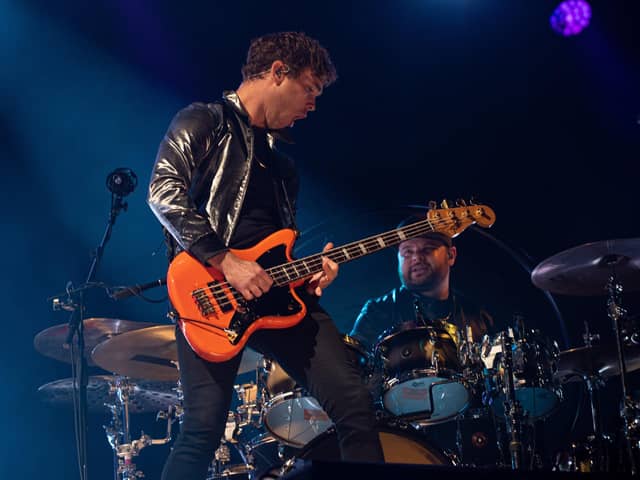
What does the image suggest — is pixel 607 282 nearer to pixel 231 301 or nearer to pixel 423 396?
pixel 423 396

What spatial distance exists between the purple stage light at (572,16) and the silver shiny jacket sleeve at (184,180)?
384 cm

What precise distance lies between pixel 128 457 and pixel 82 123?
285 centimetres

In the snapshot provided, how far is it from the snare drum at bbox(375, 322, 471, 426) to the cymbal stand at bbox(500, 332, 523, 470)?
25 centimetres

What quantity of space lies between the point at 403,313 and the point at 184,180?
3.60 meters

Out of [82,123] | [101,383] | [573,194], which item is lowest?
[101,383]

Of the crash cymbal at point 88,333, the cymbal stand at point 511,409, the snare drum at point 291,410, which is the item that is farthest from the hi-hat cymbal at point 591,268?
the crash cymbal at point 88,333

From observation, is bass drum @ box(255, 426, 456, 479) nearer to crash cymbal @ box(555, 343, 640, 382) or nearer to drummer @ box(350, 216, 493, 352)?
crash cymbal @ box(555, 343, 640, 382)

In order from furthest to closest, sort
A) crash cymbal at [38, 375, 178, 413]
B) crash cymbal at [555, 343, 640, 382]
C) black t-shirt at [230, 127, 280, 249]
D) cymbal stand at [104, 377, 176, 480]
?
crash cymbal at [38, 375, 178, 413], cymbal stand at [104, 377, 176, 480], crash cymbal at [555, 343, 640, 382], black t-shirt at [230, 127, 280, 249]

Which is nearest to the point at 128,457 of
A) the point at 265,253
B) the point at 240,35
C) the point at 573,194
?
the point at 265,253

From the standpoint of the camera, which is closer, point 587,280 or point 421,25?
point 587,280

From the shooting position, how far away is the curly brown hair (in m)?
3.44

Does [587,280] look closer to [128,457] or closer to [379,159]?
[379,159]

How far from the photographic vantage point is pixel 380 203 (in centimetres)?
687

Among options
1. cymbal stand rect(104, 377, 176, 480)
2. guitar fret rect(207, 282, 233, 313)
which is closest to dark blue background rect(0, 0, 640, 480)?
cymbal stand rect(104, 377, 176, 480)
